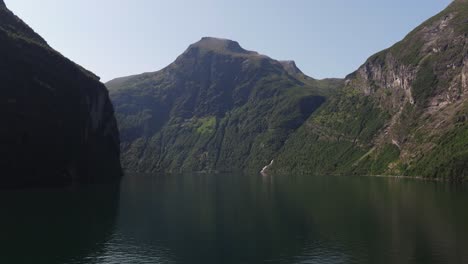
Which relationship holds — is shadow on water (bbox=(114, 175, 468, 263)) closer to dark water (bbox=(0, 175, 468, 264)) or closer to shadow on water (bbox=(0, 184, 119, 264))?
dark water (bbox=(0, 175, 468, 264))

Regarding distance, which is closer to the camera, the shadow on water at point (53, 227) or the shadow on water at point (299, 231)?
the shadow on water at point (299, 231)

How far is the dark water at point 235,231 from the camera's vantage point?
66.5 meters

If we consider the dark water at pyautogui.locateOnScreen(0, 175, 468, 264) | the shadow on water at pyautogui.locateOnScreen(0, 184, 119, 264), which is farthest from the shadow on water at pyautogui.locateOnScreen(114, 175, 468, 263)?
the shadow on water at pyautogui.locateOnScreen(0, 184, 119, 264)

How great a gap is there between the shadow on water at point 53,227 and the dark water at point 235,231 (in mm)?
155

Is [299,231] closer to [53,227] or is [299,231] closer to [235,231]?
[235,231]

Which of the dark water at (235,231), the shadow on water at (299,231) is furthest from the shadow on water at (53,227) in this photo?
the shadow on water at (299,231)

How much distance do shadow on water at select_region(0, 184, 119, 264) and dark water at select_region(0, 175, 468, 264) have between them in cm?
15

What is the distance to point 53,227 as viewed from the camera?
3575 inches

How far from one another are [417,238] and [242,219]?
39.5 metres

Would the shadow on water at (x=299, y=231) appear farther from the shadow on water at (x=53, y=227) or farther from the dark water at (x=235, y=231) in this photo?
the shadow on water at (x=53, y=227)

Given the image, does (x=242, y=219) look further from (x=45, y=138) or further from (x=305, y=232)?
(x=45, y=138)

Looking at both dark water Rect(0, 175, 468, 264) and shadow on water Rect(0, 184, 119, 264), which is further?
shadow on water Rect(0, 184, 119, 264)

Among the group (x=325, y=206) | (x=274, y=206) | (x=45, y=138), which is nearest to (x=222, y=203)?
(x=274, y=206)

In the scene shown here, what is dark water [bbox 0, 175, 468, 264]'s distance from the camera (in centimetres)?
6650
